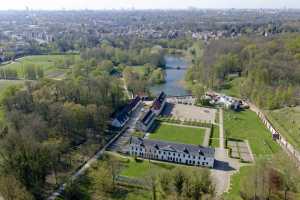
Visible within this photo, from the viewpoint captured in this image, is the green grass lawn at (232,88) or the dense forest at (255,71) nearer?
the dense forest at (255,71)

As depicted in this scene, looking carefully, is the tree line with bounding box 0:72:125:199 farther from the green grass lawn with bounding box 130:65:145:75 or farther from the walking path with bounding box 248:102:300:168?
the green grass lawn with bounding box 130:65:145:75

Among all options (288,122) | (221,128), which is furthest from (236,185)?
(288,122)

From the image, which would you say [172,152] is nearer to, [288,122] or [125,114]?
[125,114]

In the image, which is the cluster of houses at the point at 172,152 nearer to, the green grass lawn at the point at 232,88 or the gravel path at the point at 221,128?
the gravel path at the point at 221,128

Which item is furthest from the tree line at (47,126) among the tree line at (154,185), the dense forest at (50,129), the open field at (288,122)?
the open field at (288,122)

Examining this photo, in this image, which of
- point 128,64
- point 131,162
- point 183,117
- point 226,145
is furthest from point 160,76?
point 131,162

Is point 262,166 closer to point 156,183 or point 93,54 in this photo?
point 156,183
